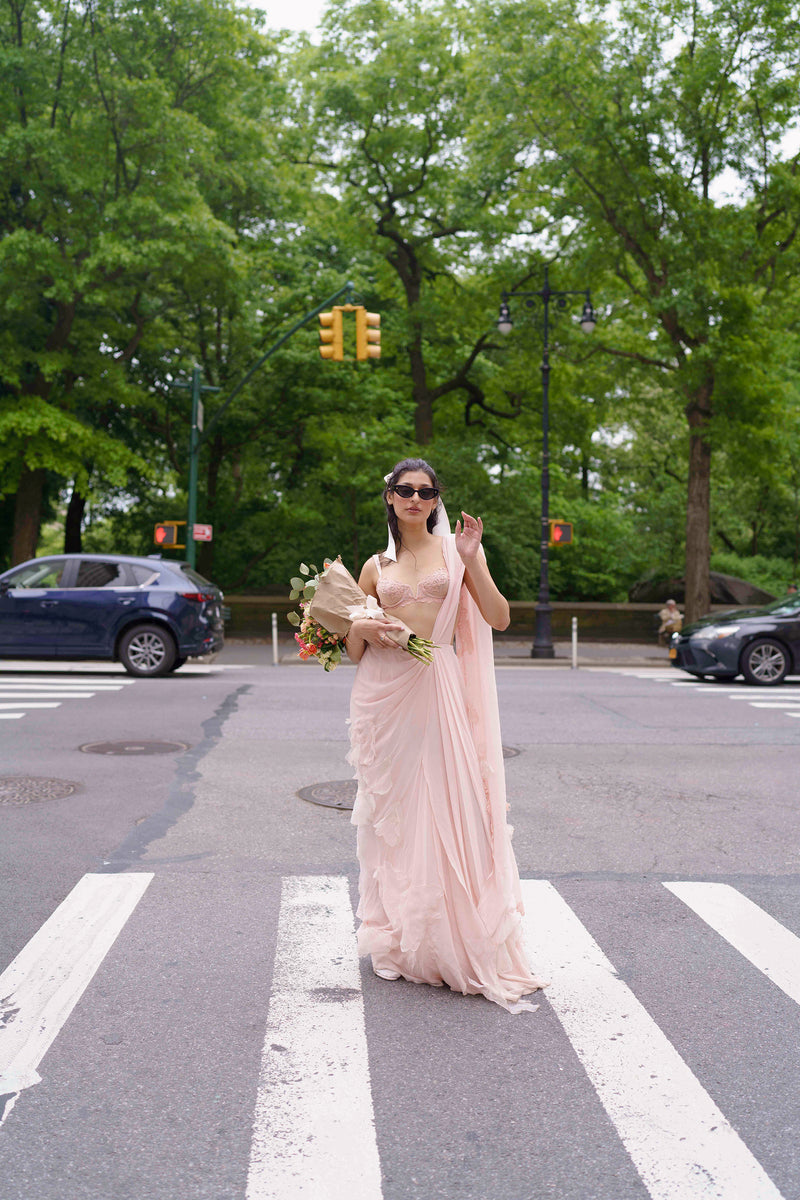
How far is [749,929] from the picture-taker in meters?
5.14

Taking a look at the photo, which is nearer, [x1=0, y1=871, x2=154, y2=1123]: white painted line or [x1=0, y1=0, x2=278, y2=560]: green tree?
[x1=0, y1=871, x2=154, y2=1123]: white painted line

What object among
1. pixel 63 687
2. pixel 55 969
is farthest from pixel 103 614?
pixel 55 969

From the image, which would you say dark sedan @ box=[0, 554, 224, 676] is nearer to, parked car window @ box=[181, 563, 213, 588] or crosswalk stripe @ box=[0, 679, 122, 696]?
parked car window @ box=[181, 563, 213, 588]

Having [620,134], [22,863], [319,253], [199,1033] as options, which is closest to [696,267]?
[620,134]

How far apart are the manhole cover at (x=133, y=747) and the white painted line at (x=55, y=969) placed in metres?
3.88

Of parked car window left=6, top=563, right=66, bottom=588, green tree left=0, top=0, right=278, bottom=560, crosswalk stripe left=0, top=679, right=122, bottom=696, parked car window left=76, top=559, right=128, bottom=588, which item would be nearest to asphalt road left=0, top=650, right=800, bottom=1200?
crosswalk stripe left=0, top=679, right=122, bottom=696

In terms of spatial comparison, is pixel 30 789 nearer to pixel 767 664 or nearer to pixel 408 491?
pixel 408 491

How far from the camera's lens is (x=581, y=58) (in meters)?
23.5

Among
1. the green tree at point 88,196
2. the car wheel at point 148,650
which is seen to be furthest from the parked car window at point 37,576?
the green tree at point 88,196

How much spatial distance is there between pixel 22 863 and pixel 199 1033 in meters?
2.61

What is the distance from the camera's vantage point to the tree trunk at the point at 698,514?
25125mm

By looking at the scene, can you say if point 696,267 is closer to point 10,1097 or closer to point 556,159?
point 556,159

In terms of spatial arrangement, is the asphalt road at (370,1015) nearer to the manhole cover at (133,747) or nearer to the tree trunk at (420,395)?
the manhole cover at (133,747)

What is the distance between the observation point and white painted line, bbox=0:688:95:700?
531 inches
